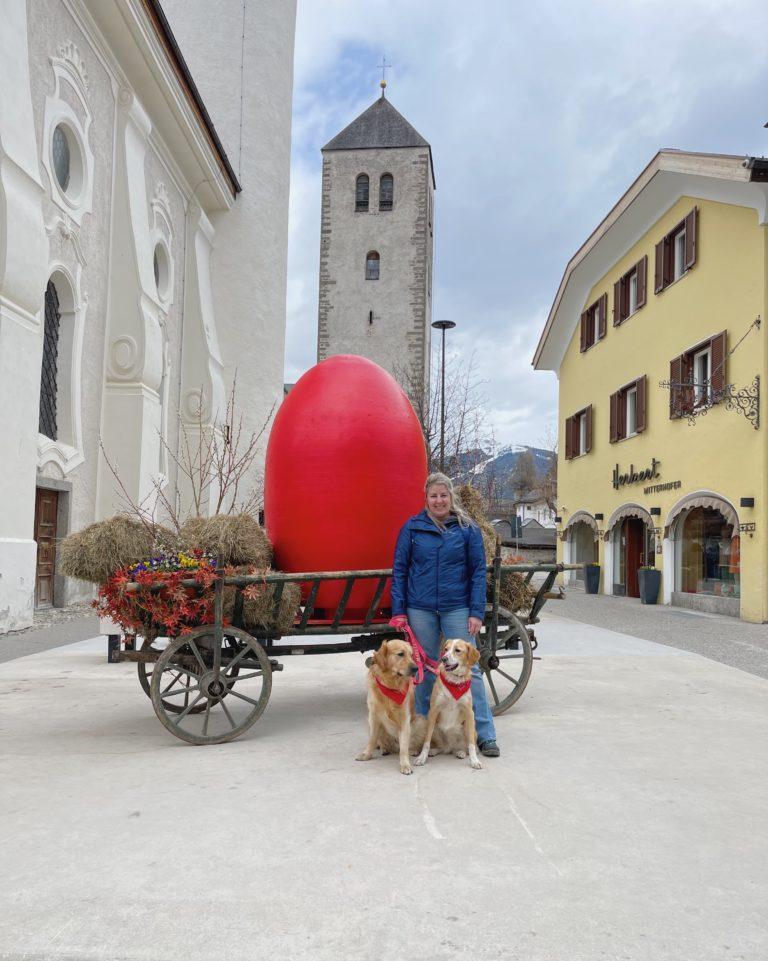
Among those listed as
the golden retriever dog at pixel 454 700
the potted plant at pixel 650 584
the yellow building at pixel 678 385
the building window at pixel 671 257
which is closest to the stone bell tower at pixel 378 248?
the yellow building at pixel 678 385

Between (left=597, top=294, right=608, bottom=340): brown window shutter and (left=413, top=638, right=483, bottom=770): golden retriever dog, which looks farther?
(left=597, top=294, right=608, bottom=340): brown window shutter

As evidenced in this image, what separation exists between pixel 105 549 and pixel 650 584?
15.2m

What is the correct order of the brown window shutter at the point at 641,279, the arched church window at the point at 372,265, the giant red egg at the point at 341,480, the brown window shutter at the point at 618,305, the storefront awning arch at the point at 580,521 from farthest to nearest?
the arched church window at the point at 372,265, the storefront awning arch at the point at 580,521, the brown window shutter at the point at 618,305, the brown window shutter at the point at 641,279, the giant red egg at the point at 341,480

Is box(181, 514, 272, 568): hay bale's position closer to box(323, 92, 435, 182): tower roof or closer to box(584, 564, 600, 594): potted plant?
box(584, 564, 600, 594): potted plant

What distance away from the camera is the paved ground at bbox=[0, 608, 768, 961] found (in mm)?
2469

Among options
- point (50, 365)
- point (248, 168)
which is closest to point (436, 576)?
point (50, 365)

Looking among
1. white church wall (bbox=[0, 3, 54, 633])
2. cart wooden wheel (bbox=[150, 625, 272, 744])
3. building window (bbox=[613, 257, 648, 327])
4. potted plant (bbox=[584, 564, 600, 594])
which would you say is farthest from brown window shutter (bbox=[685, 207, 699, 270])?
cart wooden wheel (bbox=[150, 625, 272, 744])

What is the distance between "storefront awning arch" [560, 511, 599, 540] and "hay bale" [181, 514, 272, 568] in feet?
60.8

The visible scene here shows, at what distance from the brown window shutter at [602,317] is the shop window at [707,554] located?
7.20 meters

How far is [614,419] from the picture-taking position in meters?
21.3

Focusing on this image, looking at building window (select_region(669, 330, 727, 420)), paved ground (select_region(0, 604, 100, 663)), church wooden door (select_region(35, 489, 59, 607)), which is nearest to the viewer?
paved ground (select_region(0, 604, 100, 663))

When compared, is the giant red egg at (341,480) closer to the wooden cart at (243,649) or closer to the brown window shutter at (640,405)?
the wooden cart at (243,649)

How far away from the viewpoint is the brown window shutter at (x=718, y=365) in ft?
50.0

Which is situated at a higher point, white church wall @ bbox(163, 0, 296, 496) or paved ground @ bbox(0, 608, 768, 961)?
white church wall @ bbox(163, 0, 296, 496)
